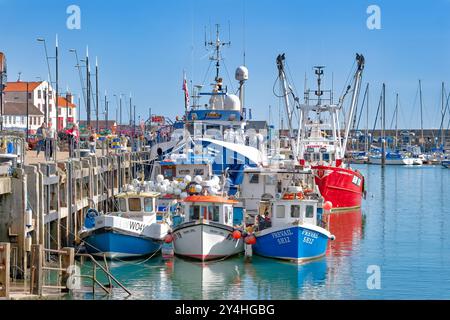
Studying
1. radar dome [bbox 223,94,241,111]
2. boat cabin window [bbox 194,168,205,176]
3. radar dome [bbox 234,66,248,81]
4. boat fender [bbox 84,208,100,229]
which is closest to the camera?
boat fender [bbox 84,208,100,229]

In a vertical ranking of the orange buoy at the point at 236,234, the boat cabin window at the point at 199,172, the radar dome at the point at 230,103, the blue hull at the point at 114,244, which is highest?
the radar dome at the point at 230,103

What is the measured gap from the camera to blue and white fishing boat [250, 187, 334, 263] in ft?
Answer: 101

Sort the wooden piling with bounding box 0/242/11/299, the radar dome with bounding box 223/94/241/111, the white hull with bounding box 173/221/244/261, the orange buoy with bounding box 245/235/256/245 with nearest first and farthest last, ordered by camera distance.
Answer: the wooden piling with bounding box 0/242/11/299, the white hull with bounding box 173/221/244/261, the orange buoy with bounding box 245/235/256/245, the radar dome with bounding box 223/94/241/111

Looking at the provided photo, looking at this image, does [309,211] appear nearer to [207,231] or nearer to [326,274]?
[326,274]

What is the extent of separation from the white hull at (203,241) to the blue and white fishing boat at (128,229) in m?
1.40

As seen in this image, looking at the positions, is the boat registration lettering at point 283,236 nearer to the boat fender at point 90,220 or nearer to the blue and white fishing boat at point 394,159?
the boat fender at point 90,220

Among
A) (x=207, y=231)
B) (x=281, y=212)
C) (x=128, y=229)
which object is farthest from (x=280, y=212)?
(x=128, y=229)

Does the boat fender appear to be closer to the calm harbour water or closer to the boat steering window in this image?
the calm harbour water

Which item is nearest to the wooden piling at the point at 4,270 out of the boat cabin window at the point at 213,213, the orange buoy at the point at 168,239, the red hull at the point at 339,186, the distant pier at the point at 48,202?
the distant pier at the point at 48,202

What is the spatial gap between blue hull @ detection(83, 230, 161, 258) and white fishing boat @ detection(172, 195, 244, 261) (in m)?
1.49

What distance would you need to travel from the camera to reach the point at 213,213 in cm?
3128

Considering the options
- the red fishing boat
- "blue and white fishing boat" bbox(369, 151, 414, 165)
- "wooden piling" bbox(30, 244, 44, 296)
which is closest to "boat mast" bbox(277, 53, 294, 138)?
the red fishing boat

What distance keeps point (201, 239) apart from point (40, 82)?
6971cm

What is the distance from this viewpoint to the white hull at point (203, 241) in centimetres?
3042
